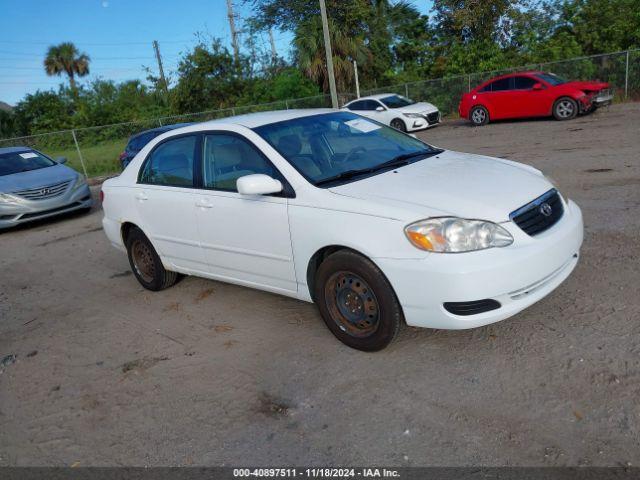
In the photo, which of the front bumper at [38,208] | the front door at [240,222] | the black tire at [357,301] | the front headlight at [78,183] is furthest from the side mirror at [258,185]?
the front headlight at [78,183]

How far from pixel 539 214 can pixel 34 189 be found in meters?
9.15

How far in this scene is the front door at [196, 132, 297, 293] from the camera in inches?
154

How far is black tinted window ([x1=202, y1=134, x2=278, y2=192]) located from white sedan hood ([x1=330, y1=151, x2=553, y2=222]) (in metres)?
0.78

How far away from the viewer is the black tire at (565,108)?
15266 mm

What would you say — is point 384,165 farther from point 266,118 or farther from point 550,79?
point 550,79

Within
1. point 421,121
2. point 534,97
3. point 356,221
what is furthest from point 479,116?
point 356,221

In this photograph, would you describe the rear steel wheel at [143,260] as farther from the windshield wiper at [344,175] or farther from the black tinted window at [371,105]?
the black tinted window at [371,105]

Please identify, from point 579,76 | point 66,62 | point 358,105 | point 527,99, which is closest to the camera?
point 527,99

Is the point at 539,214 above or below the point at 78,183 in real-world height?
above

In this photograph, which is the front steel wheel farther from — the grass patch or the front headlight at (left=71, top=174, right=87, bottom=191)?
the grass patch

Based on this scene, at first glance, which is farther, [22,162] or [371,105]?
[371,105]

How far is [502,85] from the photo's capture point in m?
16.8

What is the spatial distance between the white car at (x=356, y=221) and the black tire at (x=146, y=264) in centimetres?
16

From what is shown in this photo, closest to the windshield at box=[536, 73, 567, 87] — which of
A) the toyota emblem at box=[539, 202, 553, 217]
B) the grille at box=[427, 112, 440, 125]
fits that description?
the grille at box=[427, 112, 440, 125]
